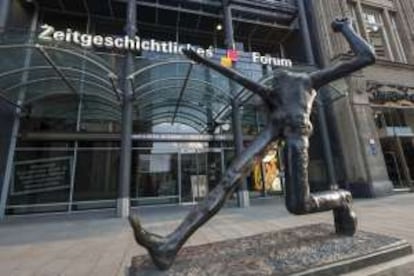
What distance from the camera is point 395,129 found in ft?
46.1

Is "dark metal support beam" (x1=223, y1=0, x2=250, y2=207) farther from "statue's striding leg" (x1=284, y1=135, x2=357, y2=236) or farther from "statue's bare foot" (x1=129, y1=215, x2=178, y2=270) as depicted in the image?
"statue's bare foot" (x1=129, y1=215, x2=178, y2=270)

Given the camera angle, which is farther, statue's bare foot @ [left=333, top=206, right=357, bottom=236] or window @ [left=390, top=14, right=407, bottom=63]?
window @ [left=390, top=14, right=407, bottom=63]

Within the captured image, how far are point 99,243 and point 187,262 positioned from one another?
12.2 feet

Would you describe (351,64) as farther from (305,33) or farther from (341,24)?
(305,33)

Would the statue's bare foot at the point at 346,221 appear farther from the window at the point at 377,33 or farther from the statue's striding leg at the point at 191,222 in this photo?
the window at the point at 377,33

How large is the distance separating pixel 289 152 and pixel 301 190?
455mm

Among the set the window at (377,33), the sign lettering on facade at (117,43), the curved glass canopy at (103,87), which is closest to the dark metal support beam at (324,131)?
the curved glass canopy at (103,87)

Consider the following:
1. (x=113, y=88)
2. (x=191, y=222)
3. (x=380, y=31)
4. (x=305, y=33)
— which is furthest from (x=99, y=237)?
(x=380, y=31)

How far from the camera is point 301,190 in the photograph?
117 inches

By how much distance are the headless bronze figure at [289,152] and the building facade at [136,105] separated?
663 cm

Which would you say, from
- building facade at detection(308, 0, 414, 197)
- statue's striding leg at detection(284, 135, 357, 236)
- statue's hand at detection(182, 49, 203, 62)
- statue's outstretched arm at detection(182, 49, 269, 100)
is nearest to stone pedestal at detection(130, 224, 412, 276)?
statue's striding leg at detection(284, 135, 357, 236)

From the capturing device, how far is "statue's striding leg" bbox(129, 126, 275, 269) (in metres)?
2.46

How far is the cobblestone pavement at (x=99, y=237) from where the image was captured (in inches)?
168

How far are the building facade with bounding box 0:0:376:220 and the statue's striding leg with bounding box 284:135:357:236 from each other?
7.22 metres
